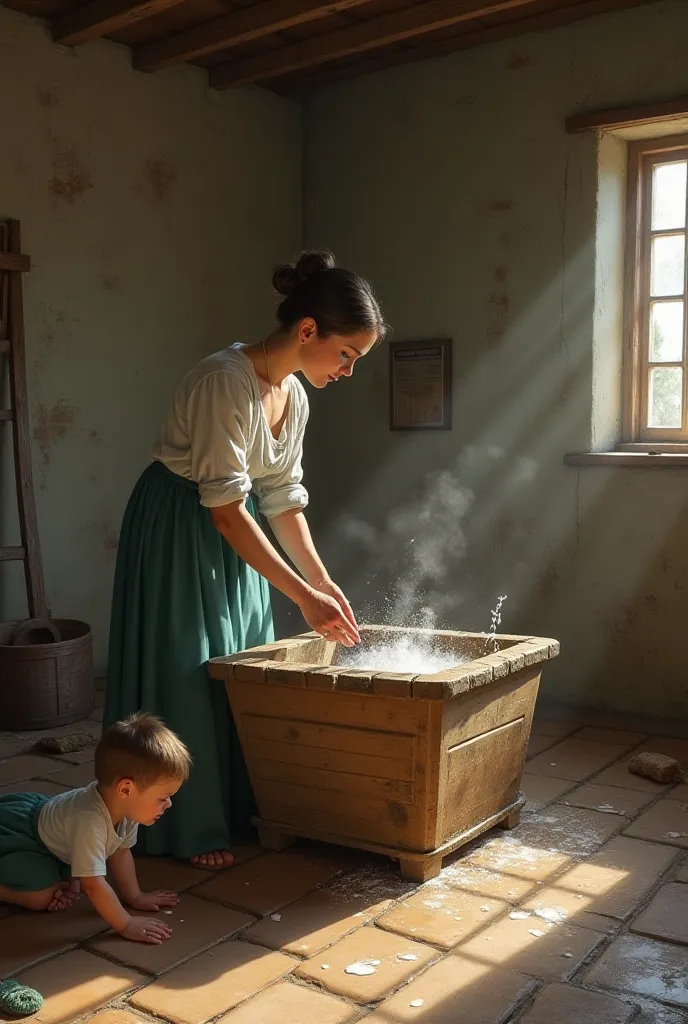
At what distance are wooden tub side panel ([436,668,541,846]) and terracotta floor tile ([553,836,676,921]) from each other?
301 mm

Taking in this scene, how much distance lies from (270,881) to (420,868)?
402mm

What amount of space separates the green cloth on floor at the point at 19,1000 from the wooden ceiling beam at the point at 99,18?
3.52 metres

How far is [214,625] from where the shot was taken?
2.83m

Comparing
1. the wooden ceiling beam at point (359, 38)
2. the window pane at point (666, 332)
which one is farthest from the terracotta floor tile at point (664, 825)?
the wooden ceiling beam at point (359, 38)

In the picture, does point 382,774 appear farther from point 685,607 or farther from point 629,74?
point 629,74

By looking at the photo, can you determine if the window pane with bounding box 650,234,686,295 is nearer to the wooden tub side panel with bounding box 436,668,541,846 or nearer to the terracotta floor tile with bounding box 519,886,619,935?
the wooden tub side panel with bounding box 436,668,541,846

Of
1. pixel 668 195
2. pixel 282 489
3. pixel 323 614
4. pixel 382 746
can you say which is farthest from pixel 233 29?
pixel 382 746

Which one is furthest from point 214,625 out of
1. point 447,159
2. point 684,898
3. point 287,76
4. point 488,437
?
point 287,76

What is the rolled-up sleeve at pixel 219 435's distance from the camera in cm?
260

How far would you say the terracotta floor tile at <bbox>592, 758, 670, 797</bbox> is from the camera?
341cm

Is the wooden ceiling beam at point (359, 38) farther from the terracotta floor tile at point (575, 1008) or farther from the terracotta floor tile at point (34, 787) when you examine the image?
the terracotta floor tile at point (575, 1008)

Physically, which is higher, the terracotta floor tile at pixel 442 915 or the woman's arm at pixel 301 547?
the woman's arm at pixel 301 547

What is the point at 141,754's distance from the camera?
2207 mm

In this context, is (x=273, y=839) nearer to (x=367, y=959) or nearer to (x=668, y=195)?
(x=367, y=959)
